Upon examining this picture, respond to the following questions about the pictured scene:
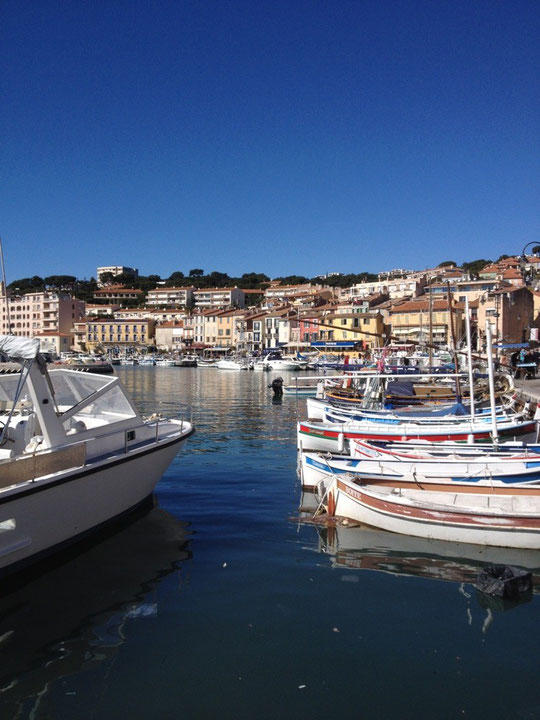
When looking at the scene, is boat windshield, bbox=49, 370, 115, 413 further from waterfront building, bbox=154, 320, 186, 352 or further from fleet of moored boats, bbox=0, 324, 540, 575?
waterfront building, bbox=154, 320, 186, 352

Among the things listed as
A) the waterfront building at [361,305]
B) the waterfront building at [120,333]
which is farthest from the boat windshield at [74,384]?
the waterfront building at [120,333]

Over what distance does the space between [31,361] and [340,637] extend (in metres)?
6.41

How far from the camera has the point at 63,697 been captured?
5.75 m

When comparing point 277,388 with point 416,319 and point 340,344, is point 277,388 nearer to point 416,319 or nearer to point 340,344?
point 340,344

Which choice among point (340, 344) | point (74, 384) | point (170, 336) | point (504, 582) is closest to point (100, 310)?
point (170, 336)

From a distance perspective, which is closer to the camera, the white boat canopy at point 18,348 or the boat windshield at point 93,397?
the white boat canopy at point 18,348

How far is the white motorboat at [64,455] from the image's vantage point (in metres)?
8.07

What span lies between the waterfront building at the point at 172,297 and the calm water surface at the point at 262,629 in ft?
529

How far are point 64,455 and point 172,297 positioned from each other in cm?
16554

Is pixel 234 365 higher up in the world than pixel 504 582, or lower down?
higher up

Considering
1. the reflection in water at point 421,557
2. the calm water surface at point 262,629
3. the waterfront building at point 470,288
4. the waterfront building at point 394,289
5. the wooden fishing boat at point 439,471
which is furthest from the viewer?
the waterfront building at point 394,289

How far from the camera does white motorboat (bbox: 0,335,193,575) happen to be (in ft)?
26.5

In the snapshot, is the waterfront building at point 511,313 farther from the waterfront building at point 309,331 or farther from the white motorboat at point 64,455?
the white motorboat at point 64,455

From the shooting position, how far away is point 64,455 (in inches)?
354
